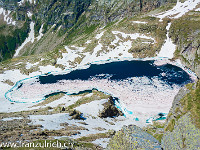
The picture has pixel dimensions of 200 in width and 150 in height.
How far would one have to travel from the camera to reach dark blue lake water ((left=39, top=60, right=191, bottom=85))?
242 feet

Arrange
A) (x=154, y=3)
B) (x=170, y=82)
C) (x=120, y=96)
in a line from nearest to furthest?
(x=120, y=96) < (x=170, y=82) < (x=154, y=3)

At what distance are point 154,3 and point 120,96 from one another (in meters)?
150

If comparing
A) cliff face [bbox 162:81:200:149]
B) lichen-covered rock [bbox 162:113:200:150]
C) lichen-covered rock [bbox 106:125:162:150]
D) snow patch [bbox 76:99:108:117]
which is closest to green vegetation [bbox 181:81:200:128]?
cliff face [bbox 162:81:200:149]

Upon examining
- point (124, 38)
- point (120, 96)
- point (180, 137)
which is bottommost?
point (120, 96)

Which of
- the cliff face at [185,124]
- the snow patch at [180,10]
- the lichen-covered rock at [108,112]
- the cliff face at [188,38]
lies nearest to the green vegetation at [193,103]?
the cliff face at [185,124]

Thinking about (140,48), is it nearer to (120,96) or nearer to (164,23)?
(164,23)

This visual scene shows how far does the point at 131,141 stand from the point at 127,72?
62.2 metres

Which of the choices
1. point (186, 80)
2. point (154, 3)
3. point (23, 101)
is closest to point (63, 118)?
point (23, 101)

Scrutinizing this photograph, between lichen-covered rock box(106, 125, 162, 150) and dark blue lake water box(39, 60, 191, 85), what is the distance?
5225 cm

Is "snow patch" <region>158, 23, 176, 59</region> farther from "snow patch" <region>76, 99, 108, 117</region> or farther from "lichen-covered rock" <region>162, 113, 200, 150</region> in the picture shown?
"lichen-covered rock" <region>162, 113, 200, 150</region>

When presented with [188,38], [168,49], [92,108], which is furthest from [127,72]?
[188,38]

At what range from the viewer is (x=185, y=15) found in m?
116

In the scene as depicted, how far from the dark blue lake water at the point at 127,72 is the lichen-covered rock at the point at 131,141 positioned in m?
A: 52.3

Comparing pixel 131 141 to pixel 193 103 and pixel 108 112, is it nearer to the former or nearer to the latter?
pixel 193 103
